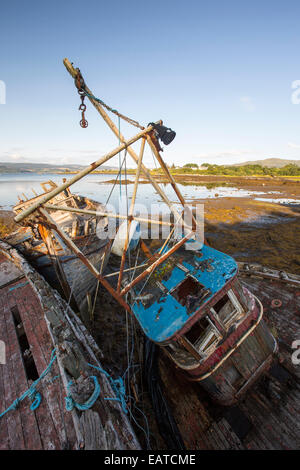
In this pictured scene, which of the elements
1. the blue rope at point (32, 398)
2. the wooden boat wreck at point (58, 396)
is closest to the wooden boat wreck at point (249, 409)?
the wooden boat wreck at point (58, 396)

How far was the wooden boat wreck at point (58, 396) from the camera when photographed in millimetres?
2553

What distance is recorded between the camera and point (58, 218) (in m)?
12.1

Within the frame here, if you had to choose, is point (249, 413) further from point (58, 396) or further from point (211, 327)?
point (58, 396)

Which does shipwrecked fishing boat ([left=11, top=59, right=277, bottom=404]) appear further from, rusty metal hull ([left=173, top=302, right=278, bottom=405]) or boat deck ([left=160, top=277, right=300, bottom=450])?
boat deck ([left=160, top=277, right=300, bottom=450])

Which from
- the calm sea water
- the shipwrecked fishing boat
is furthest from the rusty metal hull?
the calm sea water

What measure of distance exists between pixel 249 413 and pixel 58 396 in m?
4.28

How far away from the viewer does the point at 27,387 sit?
3.56 m

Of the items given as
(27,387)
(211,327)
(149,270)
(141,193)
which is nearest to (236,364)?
(211,327)

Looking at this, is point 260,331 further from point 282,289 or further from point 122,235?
point 122,235

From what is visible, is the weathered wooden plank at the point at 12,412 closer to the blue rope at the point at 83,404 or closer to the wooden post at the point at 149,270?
the blue rope at the point at 83,404

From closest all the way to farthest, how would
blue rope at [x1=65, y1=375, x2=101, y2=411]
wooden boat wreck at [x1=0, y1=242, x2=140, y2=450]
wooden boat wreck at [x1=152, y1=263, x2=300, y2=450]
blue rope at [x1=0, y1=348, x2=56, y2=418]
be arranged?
wooden boat wreck at [x1=0, y1=242, x2=140, y2=450] < blue rope at [x1=65, y1=375, x2=101, y2=411] < blue rope at [x1=0, y1=348, x2=56, y2=418] < wooden boat wreck at [x1=152, y1=263, x2=300, y2=450]

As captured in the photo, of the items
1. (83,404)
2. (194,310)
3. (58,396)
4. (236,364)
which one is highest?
(194,310)

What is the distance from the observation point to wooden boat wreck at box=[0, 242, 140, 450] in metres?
2.55

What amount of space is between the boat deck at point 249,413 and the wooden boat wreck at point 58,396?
7.69ft
